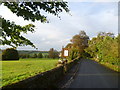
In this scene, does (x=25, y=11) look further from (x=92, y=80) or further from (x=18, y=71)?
(x=18, y=71)

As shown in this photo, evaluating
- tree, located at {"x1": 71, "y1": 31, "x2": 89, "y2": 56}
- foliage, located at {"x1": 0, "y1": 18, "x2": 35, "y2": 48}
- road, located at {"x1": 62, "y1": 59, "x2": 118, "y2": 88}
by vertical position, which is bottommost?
road, located at {"x1": 62, "y1": 59, "x2": 118, "y2": 88}

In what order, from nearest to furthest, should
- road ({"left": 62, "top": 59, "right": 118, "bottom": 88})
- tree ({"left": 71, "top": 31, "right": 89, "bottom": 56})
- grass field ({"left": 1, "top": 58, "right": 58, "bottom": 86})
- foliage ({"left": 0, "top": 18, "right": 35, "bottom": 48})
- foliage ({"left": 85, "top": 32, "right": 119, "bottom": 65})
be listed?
foliage ({"left": 0, "top": 18, "right": 35, "bottom": 48}) → road ({"left": 62, "top": 59, "right": 118, "bottom": 88}) → grass field ({"left": 1, "top": 58, "right": 58, "bottom": 86}) → foliage ({"left": 85, "top": 32, "right": 119, "bottom": 65}) → tree ({"left": 71, "top": 31, "right": 89, "bottom": 56})

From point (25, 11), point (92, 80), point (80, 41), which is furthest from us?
point (80, 41)

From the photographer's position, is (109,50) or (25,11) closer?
(25,11)

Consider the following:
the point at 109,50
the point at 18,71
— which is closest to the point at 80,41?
the point at 109,50

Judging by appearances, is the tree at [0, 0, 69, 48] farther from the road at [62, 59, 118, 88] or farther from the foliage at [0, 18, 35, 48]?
the road at [62, 59, 118, 88]


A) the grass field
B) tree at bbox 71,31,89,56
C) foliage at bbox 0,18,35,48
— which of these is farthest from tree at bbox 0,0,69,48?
tree at bbox 71,31,89,56

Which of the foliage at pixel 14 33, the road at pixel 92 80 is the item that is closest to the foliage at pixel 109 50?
the road at pixel 92 80

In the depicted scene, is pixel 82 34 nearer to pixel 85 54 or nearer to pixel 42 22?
pixel 85 54

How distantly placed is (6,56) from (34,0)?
51.5 m

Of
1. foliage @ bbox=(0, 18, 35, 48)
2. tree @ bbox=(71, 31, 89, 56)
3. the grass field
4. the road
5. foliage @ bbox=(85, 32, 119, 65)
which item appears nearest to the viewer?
foliage @ bbox=(0, 18, 35, 48)

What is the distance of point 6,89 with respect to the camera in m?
5.14

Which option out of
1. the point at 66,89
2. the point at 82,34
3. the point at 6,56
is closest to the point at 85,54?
the point at 82,34

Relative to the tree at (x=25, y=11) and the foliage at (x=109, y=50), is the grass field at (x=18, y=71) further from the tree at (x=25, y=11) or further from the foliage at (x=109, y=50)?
the foliage at (x=109, y=50)
